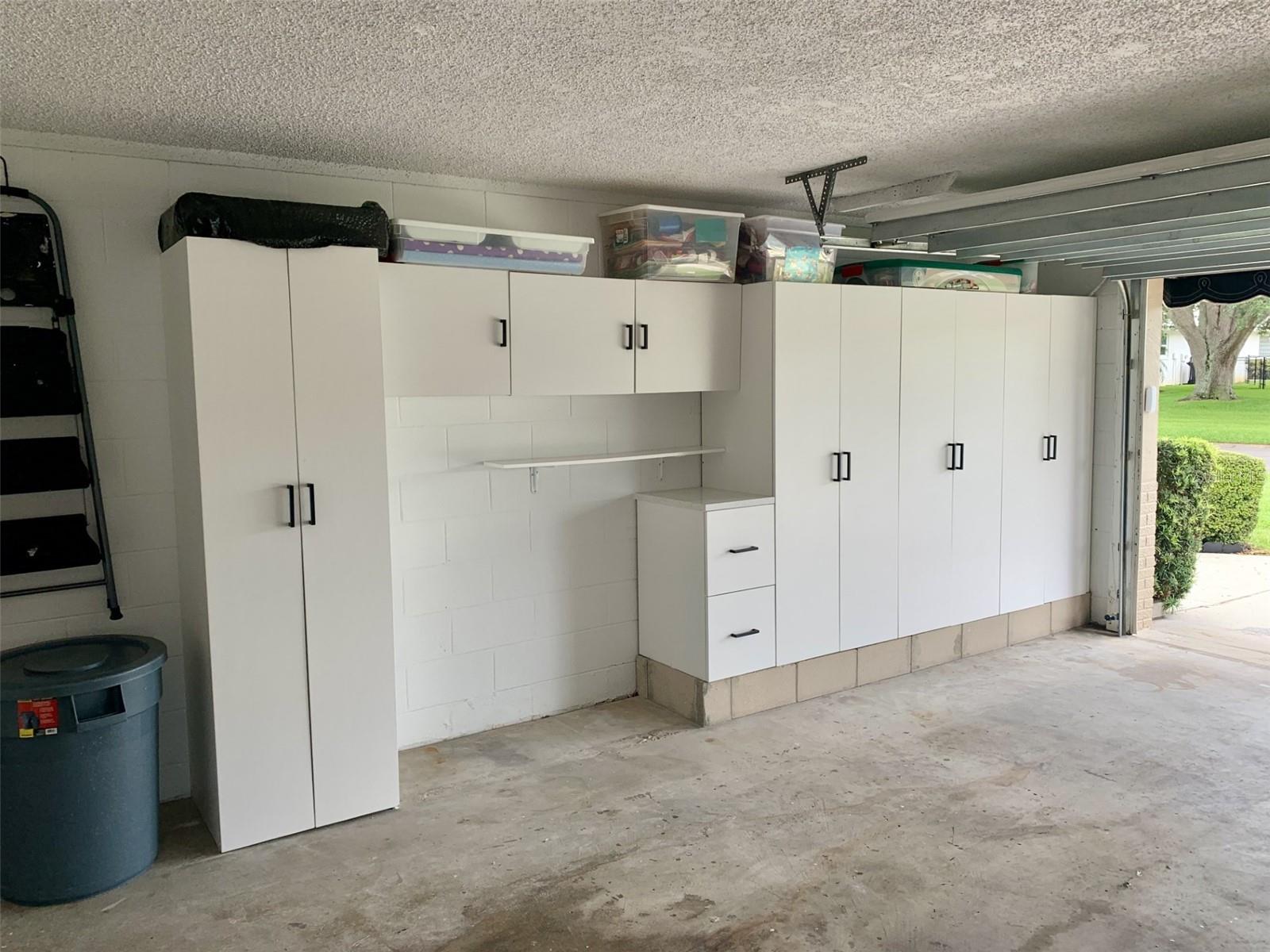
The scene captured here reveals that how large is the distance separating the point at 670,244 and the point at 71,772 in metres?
3.03

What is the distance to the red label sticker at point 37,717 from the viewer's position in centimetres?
287

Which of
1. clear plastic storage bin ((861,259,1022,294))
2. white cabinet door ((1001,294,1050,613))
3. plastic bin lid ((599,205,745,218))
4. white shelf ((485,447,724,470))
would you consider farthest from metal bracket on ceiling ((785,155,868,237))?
white cabinet door ((1001,294,1050,613))

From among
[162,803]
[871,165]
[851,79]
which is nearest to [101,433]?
[162,803]

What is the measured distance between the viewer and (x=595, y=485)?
15.2 ft

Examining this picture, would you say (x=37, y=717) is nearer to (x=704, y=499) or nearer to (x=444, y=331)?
(x=444, y=331)

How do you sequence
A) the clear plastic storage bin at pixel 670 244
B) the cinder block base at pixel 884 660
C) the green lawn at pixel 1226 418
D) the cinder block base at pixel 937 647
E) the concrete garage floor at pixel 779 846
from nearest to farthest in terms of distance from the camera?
the concrete garage floor at pixel 779 846
the clear plastic storage bin at pixel 670 244
the cinder block base at pixel 884 660
the cinder block base at pixel 937 647
the green lawn at pixel 1226 418

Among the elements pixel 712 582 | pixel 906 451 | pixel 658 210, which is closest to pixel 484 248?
pixel 658 210

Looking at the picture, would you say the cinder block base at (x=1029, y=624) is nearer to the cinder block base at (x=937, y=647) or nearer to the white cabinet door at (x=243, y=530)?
the cinder block base at (x=937, y=647)

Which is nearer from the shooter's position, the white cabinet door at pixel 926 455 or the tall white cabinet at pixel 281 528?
the tall white cabinet at pixel 281 528

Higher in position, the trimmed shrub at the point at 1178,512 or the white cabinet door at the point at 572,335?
the white cabinet door at the point at 572,335

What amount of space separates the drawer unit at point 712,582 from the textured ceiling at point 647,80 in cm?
152

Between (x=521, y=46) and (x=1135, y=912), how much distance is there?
303 centimetres

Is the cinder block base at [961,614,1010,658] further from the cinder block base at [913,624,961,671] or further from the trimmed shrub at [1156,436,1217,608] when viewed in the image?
the trimmed shrub at [1156,436,1217,608]

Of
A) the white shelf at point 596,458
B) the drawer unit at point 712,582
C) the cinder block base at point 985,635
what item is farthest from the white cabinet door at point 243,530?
the cinder block base at point 985,635
